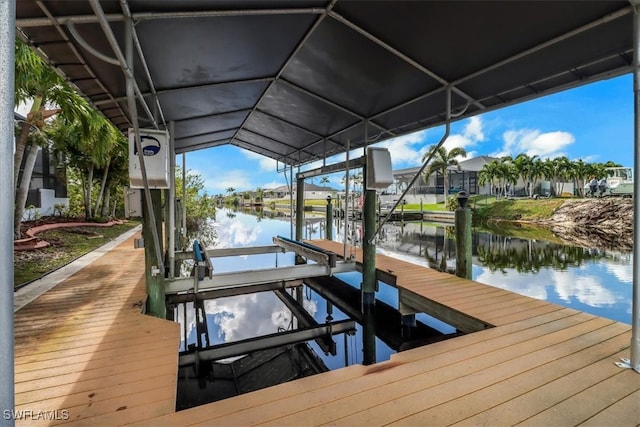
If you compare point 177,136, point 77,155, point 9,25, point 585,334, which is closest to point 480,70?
point 585,334

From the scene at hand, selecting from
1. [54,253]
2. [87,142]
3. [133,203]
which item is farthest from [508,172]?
[54,253]

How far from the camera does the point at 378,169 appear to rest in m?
4.35

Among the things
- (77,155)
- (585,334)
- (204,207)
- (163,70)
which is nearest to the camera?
(585,334)

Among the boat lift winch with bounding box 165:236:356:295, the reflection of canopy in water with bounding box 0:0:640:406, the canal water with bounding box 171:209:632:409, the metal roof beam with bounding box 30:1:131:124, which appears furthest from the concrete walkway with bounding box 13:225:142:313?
the reflection of canopy in water with bounding box 0:0:640:406

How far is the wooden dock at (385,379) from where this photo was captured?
172 centimetres

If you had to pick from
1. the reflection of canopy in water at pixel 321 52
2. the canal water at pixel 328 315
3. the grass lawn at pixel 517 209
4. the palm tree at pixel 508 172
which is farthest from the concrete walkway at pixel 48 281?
the palm tree at pixel 508 172

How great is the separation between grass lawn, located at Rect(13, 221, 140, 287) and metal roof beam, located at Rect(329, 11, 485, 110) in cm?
387

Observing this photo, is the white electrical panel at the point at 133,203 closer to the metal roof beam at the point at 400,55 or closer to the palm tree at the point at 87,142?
the metal roof beam at the point at 400,55

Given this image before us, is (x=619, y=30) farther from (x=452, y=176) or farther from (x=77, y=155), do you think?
(x=452, y=176)

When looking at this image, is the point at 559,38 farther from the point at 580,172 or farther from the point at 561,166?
the point at 580,172

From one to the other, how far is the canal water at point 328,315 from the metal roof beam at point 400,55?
2832mm

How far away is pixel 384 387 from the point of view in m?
1.96

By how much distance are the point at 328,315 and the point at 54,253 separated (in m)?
6.10

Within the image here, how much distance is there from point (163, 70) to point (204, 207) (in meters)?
14.5
